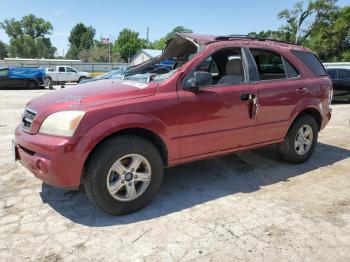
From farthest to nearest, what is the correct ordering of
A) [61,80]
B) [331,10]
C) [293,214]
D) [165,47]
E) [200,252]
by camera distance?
[331,10] < [61,80] < [165,47] < [293,214] < [200,252]

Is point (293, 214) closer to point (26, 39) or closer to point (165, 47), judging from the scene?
point (165, 47)

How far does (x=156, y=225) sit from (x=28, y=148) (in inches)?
58.7

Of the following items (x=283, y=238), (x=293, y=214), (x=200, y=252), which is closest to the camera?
(x=200, y=252)

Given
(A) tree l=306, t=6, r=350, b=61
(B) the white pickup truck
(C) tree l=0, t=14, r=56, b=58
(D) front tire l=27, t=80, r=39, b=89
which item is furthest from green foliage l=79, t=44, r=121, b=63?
(D) front tire l=27, t=80, r=39, b=89

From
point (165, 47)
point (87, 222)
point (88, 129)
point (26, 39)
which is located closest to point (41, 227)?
point (87, 222)

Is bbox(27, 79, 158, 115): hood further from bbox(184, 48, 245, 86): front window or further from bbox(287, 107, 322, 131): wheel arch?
bbox(287, 107, 322, 131): wheel arch

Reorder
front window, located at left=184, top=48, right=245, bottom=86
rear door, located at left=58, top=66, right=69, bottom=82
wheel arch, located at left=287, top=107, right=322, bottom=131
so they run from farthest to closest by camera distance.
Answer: rear door, located at left=58, top=66, right=69, bottom=82 < wheel arch, located at left=287, top=107, right=322, bottom=131 < front window, located at left=184, top=48, right=245, bottom=86

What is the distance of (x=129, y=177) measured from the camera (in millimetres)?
3576

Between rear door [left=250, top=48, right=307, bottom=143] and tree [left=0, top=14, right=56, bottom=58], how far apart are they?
91.9 metres

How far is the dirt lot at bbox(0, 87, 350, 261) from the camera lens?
299 centimetres

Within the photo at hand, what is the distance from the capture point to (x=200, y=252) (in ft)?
9.76

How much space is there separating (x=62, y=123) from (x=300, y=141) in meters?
3.58

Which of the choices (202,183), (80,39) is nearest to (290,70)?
(202,183)

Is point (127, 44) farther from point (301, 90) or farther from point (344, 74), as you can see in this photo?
point (301, 90)
